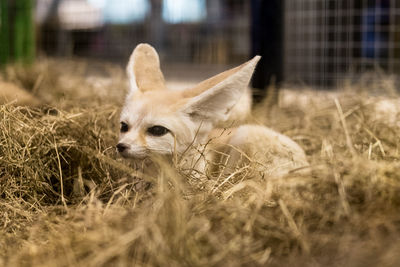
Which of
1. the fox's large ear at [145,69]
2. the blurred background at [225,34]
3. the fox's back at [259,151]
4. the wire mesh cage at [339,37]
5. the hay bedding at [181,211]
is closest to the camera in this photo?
the hay bedding at [181,211]

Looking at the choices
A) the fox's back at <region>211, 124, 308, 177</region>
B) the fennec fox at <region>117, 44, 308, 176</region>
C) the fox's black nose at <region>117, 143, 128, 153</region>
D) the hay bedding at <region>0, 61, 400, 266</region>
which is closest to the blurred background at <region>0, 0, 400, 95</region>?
the fox's back at <region>211, 124, 308, 177</region>

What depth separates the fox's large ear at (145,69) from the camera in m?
2.00

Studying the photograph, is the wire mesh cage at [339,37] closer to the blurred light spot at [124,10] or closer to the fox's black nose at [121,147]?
the blurred light spot at [124,10]

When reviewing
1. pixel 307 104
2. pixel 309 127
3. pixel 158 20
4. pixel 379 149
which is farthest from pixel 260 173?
pixel 158 20

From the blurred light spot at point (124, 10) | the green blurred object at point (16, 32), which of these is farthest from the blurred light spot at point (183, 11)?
the green blurred object at point (16, 32)

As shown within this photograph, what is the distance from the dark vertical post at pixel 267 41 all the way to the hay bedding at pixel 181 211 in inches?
39.9

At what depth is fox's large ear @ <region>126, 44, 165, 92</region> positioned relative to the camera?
2002 mm

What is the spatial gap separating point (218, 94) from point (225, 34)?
3.47 meters

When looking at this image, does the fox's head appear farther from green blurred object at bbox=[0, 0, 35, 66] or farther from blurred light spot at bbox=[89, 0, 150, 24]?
blurred light spot at bbox=[89, 0, 150, 24]

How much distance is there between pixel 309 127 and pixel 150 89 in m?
0.81

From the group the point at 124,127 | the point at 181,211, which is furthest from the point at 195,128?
the point at 181,211

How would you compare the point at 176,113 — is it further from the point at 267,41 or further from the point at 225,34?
the point at 225,34

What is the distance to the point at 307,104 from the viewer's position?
9.40 ft

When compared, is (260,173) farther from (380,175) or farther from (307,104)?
(307,104)
